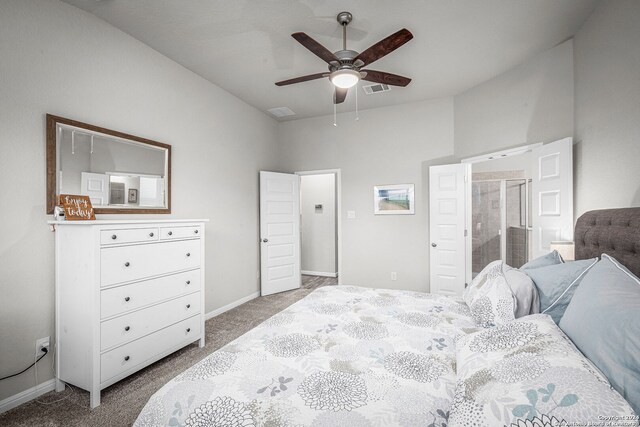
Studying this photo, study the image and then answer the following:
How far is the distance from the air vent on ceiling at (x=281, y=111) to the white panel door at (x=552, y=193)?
3.37 metres

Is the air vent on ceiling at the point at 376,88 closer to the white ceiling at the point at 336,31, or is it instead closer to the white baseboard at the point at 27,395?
the white ceiling at the point at 336,31

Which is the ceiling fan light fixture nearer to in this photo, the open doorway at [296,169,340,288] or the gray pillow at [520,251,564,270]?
the gray pillow at [520,251,564,270]

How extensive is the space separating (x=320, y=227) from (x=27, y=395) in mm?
4615

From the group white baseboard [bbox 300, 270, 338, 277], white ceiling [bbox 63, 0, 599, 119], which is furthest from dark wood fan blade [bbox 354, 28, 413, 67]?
white baseboard [bbox 300, 270, 338, 277]

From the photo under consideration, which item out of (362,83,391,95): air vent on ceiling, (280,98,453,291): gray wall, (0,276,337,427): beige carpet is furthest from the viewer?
(280,98,453,291): gray wall

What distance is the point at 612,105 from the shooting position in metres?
2.00

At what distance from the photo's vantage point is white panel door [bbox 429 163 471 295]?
3.78 meters

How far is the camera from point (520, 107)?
3117mm

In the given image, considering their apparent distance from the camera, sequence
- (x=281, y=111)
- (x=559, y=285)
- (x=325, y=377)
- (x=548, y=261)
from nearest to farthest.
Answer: (x=325, y=377), (x=559, y=285), (x=548, y=261), (x=281, y=111)

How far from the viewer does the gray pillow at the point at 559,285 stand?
132cm

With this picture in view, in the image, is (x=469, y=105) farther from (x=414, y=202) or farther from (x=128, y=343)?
(x=128, y=343)

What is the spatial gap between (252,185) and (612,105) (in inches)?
156

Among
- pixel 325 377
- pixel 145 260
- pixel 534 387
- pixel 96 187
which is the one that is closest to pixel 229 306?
pixel 145 260

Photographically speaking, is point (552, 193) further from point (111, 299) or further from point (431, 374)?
point (111, 299)
